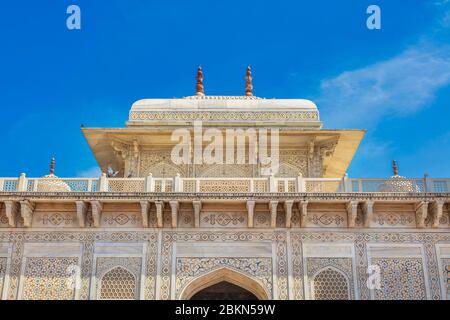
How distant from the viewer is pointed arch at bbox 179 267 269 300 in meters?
14.1

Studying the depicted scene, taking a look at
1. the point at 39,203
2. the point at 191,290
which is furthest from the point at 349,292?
the point at 39,203

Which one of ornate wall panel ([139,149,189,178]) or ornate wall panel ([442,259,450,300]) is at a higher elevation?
ornate wall panel ([139,149,189,178])

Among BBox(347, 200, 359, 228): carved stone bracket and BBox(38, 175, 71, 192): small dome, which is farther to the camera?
BBox(38, 175, 71, 192): small dome

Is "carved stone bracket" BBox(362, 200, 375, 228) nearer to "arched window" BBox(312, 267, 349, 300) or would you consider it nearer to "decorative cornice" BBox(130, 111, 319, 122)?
"arched window" BBox(312, 267, 349, 300)

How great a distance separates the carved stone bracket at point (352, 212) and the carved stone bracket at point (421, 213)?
53.7 inches

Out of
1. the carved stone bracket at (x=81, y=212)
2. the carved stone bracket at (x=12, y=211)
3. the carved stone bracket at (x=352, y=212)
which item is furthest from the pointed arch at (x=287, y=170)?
the carved stone bracket at (x=12, y=211)

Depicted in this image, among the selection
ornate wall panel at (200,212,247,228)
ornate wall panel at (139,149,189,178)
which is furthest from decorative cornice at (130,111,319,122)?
ornate wall panel at (200,212,247,228)

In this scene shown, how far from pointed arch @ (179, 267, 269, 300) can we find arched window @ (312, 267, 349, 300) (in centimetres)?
108

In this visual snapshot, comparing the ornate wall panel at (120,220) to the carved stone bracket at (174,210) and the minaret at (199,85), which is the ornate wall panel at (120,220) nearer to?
the carved stone bracket at (174,210)

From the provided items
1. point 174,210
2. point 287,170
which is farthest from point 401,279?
point 174,210

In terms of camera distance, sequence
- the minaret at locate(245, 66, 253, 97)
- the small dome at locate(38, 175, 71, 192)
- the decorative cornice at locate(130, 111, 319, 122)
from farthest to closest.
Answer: the minaret at locate(245, 66, 253, 97), the decorative cornice at locate(130, 111, 319, 122), the small dome at locate(38, 175, 71, 192)

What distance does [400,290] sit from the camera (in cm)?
1404

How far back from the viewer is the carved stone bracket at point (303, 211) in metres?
14.3

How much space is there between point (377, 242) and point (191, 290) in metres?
4.12
